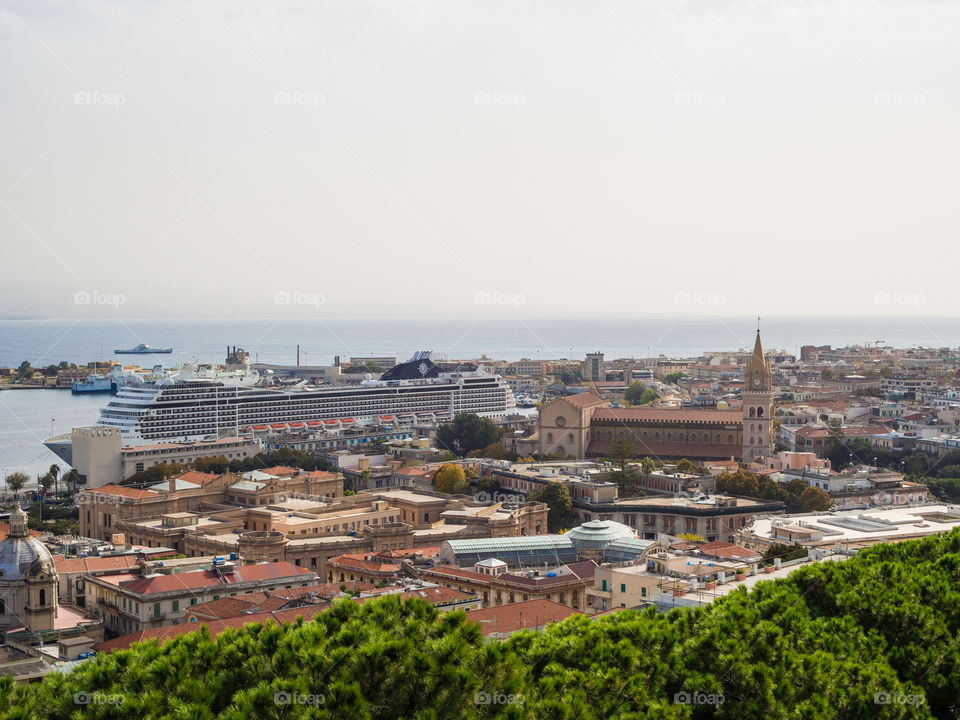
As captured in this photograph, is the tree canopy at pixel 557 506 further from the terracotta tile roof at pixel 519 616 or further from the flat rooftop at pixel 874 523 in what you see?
the terracotta tile roof at pixel 519 616

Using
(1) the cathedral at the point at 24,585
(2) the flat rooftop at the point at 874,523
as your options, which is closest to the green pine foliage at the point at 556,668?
(1) the cathedral at the point at 24,585

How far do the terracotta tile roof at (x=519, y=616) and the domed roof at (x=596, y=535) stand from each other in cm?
607

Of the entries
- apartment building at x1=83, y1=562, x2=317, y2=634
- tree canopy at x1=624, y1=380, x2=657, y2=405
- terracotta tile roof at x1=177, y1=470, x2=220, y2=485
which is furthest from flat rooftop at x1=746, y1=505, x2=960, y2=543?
tree canopy at x1=624, y1=380, x2=657, y2=405

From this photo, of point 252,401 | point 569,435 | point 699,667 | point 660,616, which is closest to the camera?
point 699,667

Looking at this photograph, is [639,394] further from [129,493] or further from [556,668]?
[556,668]

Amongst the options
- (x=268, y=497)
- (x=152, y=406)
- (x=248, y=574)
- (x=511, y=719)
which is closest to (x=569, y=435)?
(x=268, y=497)

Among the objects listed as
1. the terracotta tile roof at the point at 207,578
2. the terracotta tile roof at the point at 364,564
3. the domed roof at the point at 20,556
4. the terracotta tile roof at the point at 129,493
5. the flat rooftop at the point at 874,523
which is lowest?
the terracotta tile roof at the point at 364,564

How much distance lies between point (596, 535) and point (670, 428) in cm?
2275

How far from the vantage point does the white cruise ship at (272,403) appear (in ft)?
184

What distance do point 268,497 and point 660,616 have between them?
22.6m

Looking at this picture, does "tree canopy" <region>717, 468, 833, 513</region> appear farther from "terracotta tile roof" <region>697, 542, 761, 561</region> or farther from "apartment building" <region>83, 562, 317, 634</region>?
"apartment building" <region>83, 562, 317, 634</region>

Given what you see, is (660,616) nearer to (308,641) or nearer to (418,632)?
(418,632)

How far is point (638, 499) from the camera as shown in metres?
34.0

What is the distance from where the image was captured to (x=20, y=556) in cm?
1841
